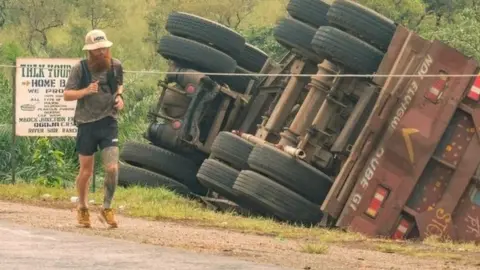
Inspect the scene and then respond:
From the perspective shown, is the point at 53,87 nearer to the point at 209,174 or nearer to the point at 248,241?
the point at 209,174

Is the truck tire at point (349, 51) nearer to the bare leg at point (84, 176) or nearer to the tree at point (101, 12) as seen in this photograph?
the bare leg at point (84, 176)

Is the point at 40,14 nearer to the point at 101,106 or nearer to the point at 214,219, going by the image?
the point at 214,219

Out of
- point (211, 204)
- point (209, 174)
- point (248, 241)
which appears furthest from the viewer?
point (211, 204)

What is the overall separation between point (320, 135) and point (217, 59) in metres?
2.80

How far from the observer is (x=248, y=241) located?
1082cm

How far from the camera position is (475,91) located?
14.6 meters

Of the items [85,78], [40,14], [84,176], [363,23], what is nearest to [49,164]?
[363,23]

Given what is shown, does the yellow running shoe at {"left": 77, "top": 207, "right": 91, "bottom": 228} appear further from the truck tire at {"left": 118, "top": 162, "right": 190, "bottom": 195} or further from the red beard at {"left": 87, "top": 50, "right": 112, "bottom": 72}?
the truck tire at {"left": 118, "top": 162, "right": 190, "bottom": 195}

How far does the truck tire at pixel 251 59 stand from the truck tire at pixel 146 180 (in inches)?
104

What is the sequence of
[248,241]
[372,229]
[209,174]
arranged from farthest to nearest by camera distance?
[209,174] → [372,229] → [248,241]

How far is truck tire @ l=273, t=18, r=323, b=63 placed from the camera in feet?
54.5

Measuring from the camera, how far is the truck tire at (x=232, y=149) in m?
15.9

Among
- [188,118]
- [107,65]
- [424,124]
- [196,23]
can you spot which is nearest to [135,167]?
[188,118]

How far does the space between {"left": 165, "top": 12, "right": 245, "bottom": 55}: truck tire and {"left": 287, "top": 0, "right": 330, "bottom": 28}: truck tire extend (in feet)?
4.40
